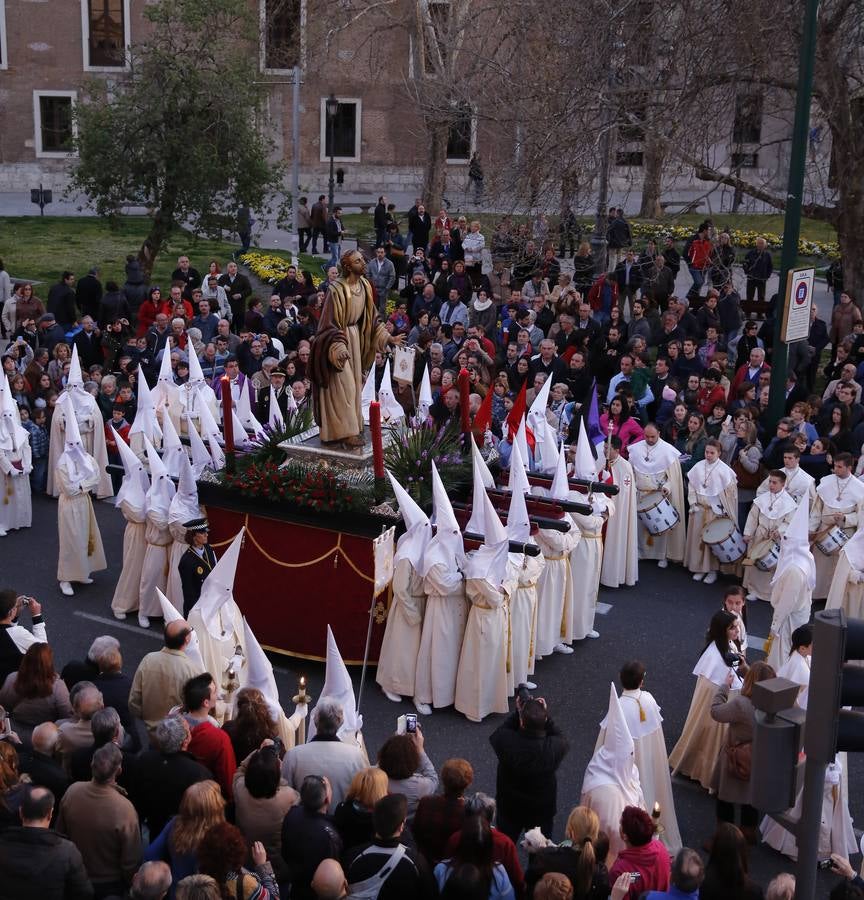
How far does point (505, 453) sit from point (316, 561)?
2.89 m

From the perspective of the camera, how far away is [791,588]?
412 inches

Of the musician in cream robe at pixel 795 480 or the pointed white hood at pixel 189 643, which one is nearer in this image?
the pointed white hood at pixel 189 643

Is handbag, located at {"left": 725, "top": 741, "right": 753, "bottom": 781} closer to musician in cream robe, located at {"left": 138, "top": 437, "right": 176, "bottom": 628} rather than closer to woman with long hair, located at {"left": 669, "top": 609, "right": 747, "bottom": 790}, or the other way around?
woman with long hair, located at {"left": 669, "top": 609, "right": 747, "bottom": 790}

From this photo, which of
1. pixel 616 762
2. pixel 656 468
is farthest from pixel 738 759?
pixel 656 468

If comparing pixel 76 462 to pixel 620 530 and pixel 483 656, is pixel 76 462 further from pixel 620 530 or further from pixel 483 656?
pixel 620 530

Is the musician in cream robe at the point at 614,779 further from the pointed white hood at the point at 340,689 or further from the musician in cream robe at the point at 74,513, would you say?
the musician in cream robe at the point at 74,513

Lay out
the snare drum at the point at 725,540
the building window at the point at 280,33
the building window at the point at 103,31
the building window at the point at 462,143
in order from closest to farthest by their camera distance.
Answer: the snare drum at the point at 725,540, the building window at the point at 280,33, the building window at the point at 462,143, the building window at the point at 103,31

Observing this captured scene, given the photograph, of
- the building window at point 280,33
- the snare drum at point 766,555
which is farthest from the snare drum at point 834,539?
the building window at point 280,33

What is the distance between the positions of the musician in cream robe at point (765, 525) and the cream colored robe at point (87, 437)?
724 centimetres

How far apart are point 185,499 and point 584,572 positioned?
3649mm

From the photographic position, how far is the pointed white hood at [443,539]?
34.7ft

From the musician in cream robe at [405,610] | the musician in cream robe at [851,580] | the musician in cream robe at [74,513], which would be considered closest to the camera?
the musician in cream robe at [405,610]

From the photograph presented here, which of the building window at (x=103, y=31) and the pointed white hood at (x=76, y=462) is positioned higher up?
the building window at (x=103, y=31)

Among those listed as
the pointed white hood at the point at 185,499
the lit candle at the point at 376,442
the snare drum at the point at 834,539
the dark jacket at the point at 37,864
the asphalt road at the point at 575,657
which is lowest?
the asphalt road at the point at 575,657
